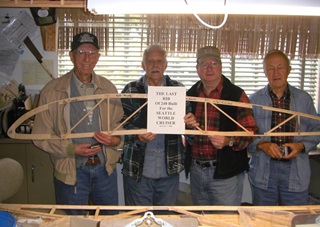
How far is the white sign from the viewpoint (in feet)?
8.28

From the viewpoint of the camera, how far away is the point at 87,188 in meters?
3.10

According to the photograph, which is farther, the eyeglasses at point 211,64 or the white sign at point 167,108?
the eyeglasses at point 211,64

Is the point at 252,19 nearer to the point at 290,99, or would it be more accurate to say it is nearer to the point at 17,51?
the point at 290,99

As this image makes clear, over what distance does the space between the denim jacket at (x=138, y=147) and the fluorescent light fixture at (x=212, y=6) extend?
1456 mm

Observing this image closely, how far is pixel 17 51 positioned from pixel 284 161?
4019 mm

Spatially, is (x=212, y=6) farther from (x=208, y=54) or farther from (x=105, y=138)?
(x=105, y=138)

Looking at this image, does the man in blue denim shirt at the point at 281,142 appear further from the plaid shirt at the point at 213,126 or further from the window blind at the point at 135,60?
the window blind at the point at 135,60

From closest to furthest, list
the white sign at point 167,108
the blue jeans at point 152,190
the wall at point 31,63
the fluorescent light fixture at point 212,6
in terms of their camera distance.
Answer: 1. the fluorescent light fixture at point 212,6
2. the white sign at point 167,108
3. the blue jeans at point 152,190
4. the wall at point 31,63

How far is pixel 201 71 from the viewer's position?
306 centimetres

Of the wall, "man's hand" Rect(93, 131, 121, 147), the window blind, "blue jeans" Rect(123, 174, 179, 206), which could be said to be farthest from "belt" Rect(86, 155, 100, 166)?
the wall

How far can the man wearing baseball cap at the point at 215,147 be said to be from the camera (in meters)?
2.99

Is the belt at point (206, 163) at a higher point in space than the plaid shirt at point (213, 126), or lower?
lower

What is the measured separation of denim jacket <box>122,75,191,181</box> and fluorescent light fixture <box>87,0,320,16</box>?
146 cm

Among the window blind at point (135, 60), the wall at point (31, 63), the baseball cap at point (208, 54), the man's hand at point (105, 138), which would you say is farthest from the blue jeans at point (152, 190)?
the wall at point (31, 63)
